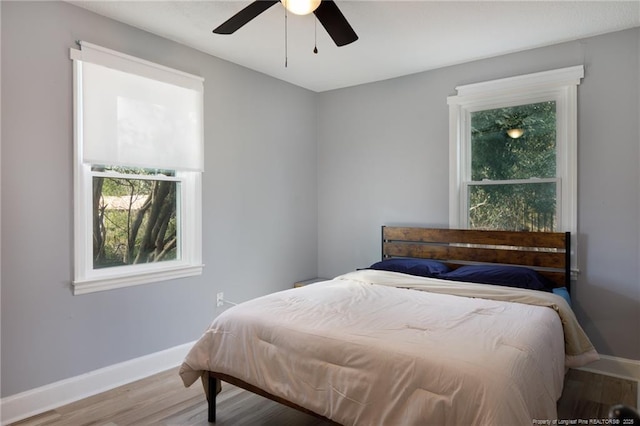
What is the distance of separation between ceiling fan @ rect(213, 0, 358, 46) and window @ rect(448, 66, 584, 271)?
1791mm

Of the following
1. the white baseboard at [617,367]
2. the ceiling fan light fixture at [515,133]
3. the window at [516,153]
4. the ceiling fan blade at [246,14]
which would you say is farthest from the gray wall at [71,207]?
the white baseboard at [617,367]

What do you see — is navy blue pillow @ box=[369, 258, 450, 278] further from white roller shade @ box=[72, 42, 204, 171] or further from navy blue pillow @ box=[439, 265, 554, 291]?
white roller shade @ box=[72, 42, 204, 171]

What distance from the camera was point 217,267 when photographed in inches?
141

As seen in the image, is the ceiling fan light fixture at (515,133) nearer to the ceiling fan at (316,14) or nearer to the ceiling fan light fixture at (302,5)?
the ceiling fan at (316,14)

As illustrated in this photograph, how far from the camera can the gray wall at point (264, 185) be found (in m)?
2.45

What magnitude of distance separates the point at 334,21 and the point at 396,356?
181cm

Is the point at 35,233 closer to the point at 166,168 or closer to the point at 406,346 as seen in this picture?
the point at 166,168

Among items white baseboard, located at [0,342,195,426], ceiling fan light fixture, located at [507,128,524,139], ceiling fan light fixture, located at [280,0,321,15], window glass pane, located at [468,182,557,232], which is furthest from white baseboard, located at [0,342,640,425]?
ceiling fan light fixture, located at [280,0,321,15]

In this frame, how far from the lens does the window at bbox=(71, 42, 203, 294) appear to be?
8.83 ft

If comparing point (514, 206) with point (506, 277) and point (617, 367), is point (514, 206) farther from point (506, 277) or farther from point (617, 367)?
point (617, 367)

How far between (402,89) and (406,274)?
1927 millimetres

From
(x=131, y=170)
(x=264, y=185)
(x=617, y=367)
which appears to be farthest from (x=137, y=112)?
(x=617, y=367)

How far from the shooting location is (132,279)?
116 inches

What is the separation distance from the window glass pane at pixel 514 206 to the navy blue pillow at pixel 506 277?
546 millimetres
